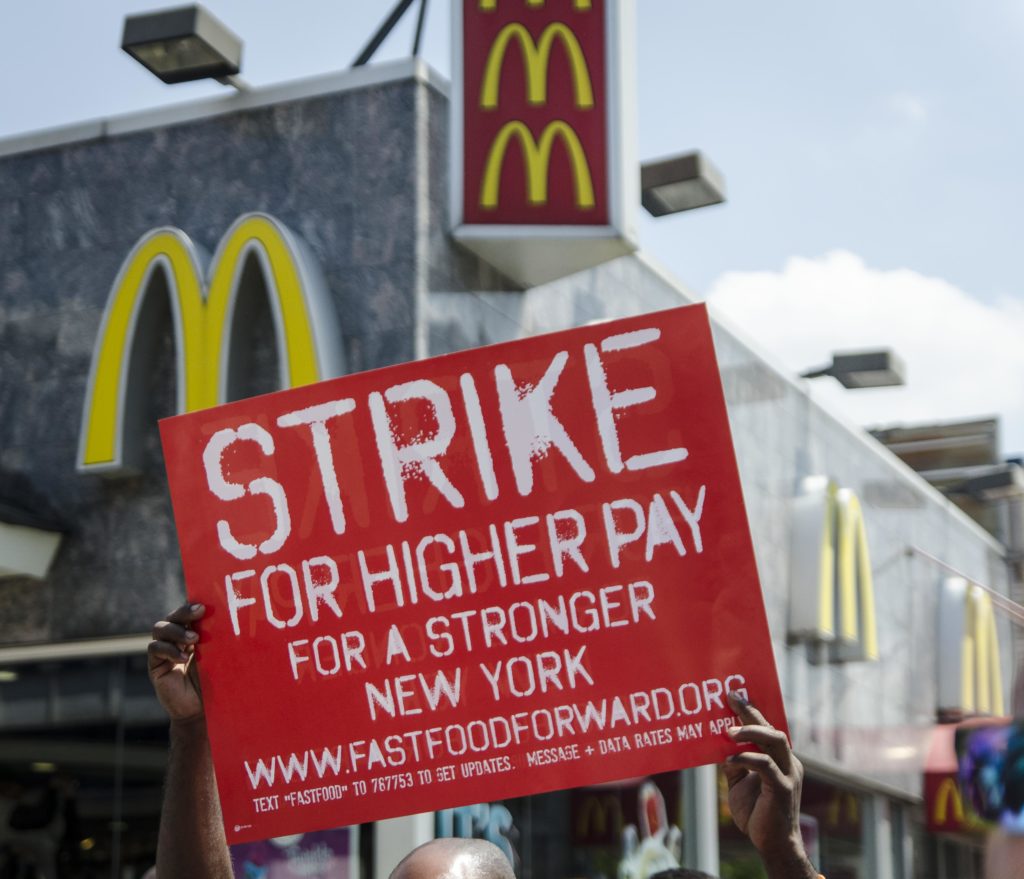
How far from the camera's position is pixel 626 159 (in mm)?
7789

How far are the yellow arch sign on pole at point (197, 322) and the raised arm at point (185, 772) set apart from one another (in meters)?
4.52

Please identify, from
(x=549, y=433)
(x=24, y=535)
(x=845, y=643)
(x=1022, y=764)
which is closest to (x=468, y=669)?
(x=549, y=433)

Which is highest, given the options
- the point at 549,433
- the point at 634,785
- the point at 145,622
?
the point at 549,433

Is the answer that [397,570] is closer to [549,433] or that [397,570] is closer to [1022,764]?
[549,433]

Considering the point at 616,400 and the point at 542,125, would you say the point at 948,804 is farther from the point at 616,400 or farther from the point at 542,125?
the point at 616,400

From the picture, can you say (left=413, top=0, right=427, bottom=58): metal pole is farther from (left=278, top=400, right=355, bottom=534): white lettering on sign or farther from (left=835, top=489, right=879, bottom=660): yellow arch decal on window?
(left=278, top=400, right=355, bottom=534): white lettering on sign

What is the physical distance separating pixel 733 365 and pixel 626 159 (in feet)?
13.0

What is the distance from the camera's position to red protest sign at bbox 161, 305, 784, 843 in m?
2.94

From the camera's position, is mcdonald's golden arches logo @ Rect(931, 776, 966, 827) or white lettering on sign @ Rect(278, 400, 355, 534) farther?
mcdonald's golden arches logo @ Rect(931, 776, 966, 827)

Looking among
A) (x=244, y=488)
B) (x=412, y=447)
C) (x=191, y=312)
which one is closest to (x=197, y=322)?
(x=191, y=312)

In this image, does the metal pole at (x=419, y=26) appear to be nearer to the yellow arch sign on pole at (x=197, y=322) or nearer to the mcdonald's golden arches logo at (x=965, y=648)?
the yellow arch sign on pole at (x=197, y=322)

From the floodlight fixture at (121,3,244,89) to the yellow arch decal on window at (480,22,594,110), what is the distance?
130 cm

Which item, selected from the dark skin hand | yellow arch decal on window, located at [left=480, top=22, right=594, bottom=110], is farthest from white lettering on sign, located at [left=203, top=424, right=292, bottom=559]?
yellow arch decal on window, located at [left=480, top=22, right=594, bottom=110]

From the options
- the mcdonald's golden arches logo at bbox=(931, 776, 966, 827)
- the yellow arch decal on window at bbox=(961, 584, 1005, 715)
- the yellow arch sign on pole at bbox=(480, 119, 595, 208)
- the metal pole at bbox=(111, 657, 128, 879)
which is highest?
the yellow arch sign on pole at bbox=(480, 119, 595, 208)
